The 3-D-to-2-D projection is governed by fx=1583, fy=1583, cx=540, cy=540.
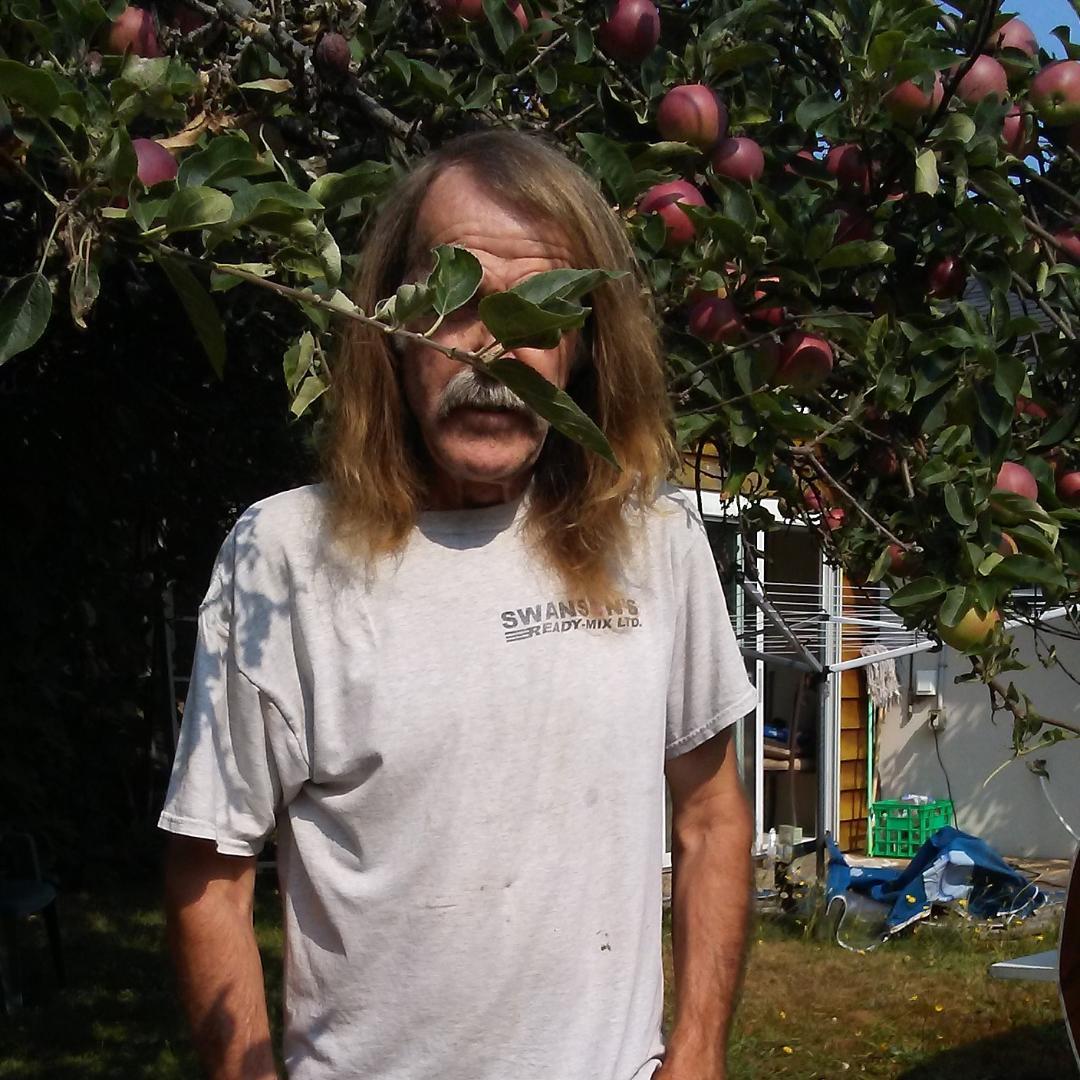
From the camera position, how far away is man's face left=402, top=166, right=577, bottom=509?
1.64 m

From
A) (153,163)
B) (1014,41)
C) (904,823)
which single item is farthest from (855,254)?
(904,823)

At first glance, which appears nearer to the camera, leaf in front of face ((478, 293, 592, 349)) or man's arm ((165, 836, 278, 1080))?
leaf in front of face ((478, 293, 592, 349))

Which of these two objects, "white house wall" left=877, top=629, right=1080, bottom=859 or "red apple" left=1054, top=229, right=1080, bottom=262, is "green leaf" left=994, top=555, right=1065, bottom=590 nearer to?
"red apple" left=1054, top=229, right=1080, bottom=262

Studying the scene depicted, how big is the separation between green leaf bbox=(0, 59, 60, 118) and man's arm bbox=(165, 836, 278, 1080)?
77 centimetres

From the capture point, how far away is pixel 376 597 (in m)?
1.66

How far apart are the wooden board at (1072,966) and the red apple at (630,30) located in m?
3.28

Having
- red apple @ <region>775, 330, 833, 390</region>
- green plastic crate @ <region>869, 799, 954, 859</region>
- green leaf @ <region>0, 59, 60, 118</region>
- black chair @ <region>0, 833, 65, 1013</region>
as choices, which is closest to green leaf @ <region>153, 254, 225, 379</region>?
green leaf @ <region>0, 59, 60, 118</region>

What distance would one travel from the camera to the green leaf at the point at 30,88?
1.21m

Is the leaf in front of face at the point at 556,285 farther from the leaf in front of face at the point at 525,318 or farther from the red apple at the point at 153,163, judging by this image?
the red apple at the point at 153,163

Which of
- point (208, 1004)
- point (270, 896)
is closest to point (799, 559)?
point (270, 896)

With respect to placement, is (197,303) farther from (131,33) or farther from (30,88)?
(131,33)

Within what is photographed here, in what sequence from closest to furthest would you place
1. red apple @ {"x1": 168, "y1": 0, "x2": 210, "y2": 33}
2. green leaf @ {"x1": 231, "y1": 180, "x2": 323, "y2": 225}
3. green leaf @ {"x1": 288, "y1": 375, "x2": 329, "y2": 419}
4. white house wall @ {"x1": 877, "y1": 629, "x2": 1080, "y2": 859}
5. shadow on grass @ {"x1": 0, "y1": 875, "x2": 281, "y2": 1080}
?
1. green leaf @ {"x1": 231, "y1": 180, "x2": 323, "y2": 225}
2. green leaf @ {"x1": 288, "y1": 375, "x2": 329, "y2": 419}
3. red apple @ {"x1": 168, "y1": 0, "x2": 210, "y2": 33}
4. shadow on grass @ {"x1": 0, "y1": 875, "x2": 281, "y2": 1080}
5. white house wall @ {"x1": 877, "y1": 629, "x2": 1080, "y2": 859}

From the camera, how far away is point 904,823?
11.4 metres

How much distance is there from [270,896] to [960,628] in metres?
6.98
